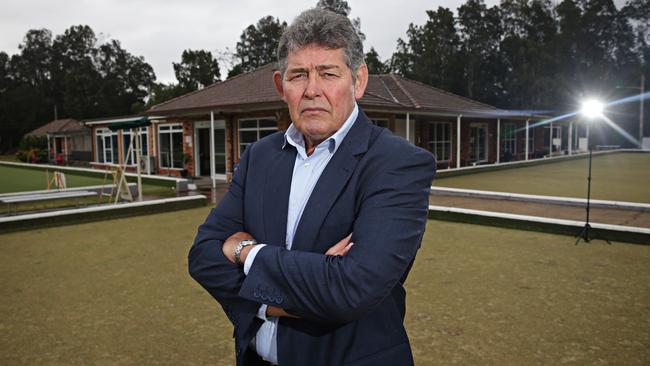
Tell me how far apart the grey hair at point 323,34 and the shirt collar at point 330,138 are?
156 millimetres

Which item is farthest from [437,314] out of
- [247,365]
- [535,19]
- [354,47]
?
[535,19]

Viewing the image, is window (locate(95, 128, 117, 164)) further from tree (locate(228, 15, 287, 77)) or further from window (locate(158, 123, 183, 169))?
tree (locate(228, 15, 287, 77))

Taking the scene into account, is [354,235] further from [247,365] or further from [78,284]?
[78,284]

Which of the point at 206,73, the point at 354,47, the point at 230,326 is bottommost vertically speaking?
the point at 230,326

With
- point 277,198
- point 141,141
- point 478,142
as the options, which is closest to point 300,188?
point 277,198

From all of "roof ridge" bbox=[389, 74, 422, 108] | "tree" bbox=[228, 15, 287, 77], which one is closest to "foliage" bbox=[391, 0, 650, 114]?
"tree" bbox=[228, 15, 287, 77]

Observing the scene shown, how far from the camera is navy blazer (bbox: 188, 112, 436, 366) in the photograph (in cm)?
137

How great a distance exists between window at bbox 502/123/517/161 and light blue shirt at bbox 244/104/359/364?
2681 cm

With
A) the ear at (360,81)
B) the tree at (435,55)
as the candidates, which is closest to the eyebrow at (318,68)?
the ear at (360,81)

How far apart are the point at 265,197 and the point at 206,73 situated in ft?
148

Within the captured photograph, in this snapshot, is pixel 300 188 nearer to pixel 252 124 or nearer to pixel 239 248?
pixel 239 248

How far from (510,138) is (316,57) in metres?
28.3

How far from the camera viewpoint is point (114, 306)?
175 inches

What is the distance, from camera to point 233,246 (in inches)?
64.1
